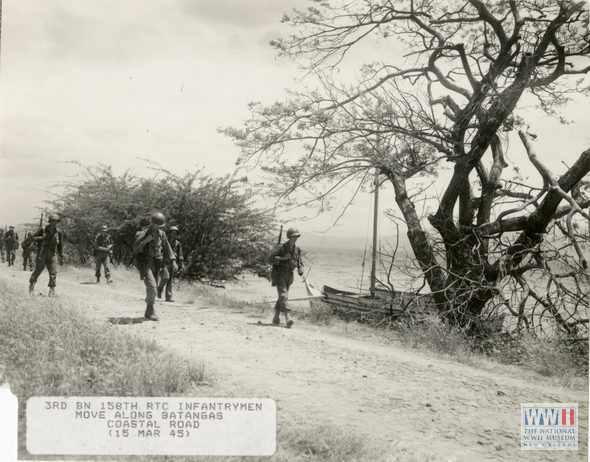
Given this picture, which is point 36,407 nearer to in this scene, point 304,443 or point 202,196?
point 304,443

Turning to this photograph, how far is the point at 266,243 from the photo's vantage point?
19.7 m

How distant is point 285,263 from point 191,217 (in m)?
10.6

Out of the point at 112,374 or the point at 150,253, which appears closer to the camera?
the point at 112,374

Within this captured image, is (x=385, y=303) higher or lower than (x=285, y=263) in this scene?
lower

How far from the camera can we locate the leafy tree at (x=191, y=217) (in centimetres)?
1900

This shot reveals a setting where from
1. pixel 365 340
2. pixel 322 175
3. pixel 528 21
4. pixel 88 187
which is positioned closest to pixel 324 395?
pixel 365 340

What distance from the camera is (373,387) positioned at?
552cm

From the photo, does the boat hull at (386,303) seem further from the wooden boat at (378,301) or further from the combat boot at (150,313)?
the combat boot at (150,313)

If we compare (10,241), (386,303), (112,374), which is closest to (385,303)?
(386,303)

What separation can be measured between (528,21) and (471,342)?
19.7ft

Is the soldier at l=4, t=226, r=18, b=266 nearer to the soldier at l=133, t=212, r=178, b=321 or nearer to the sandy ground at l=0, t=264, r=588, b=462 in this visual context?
the sandy ground at l=0, t=264, r=588, b=462
